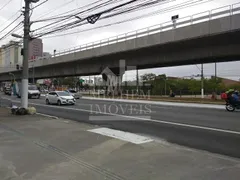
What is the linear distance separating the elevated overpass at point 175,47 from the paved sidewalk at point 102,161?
16.8 meters

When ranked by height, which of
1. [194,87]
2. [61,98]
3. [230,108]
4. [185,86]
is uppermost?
[185,86]

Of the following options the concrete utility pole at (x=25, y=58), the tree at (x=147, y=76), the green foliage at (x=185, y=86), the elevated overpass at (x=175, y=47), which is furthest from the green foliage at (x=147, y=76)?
the concrete utility pole at (x=25, y=58)

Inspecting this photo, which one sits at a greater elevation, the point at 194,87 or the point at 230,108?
the point at 194,87

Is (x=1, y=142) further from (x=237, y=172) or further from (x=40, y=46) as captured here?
(x=40, y=46)

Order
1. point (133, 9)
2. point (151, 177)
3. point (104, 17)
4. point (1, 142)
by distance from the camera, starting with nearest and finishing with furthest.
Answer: point (151, 177)
point (1, 142)
point (133, 9)
point (104, 17)

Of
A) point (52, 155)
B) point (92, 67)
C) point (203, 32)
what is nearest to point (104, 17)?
point (52, 155)

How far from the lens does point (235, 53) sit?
2325 centimetres

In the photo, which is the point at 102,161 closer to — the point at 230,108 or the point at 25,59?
the point at 25,59

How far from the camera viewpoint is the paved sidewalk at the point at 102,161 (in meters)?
5.39

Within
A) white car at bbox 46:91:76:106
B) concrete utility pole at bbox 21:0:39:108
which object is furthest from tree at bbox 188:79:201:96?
concrete utility pole at bbox 21:0:39:108

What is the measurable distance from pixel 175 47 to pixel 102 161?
23.1 m

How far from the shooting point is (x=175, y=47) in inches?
1096

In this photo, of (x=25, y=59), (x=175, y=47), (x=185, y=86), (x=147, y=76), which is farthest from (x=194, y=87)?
(x=25, y=59)

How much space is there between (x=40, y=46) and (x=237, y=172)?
82.4 feet
